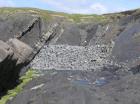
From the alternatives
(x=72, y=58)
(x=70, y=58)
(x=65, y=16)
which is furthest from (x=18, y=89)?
(x=65, y=16)

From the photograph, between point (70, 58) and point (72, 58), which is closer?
point (72, 58)

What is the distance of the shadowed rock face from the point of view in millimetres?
26447

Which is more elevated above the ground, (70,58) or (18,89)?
(18,89)

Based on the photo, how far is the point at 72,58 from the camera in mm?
60281

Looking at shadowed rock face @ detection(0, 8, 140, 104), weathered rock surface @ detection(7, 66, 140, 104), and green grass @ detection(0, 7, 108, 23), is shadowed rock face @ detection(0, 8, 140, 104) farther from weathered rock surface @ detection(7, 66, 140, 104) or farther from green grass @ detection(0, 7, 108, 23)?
green grass @ detection(0, 7, 108, 23)

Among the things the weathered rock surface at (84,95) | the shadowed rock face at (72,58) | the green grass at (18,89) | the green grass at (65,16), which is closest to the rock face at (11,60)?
the shadowed rock face at (72,58)

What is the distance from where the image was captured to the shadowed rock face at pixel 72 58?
1041 inches

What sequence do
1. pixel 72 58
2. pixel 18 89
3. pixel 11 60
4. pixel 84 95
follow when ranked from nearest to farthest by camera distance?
pixel 84 95 < pixel 11 60 < pixel 18 89 < pixel 72 58

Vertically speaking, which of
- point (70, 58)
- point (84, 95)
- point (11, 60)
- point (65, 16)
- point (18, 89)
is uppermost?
point (11, 60)

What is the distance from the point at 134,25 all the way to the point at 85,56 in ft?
43.1

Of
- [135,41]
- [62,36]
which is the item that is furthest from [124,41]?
[62,36]

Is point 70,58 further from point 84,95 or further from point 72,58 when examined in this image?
point 84,95

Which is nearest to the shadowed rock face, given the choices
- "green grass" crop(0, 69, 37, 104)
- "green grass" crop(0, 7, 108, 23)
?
"green grass" crop(0, 69, 37, 104)

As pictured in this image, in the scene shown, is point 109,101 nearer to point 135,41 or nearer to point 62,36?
point 135,41
